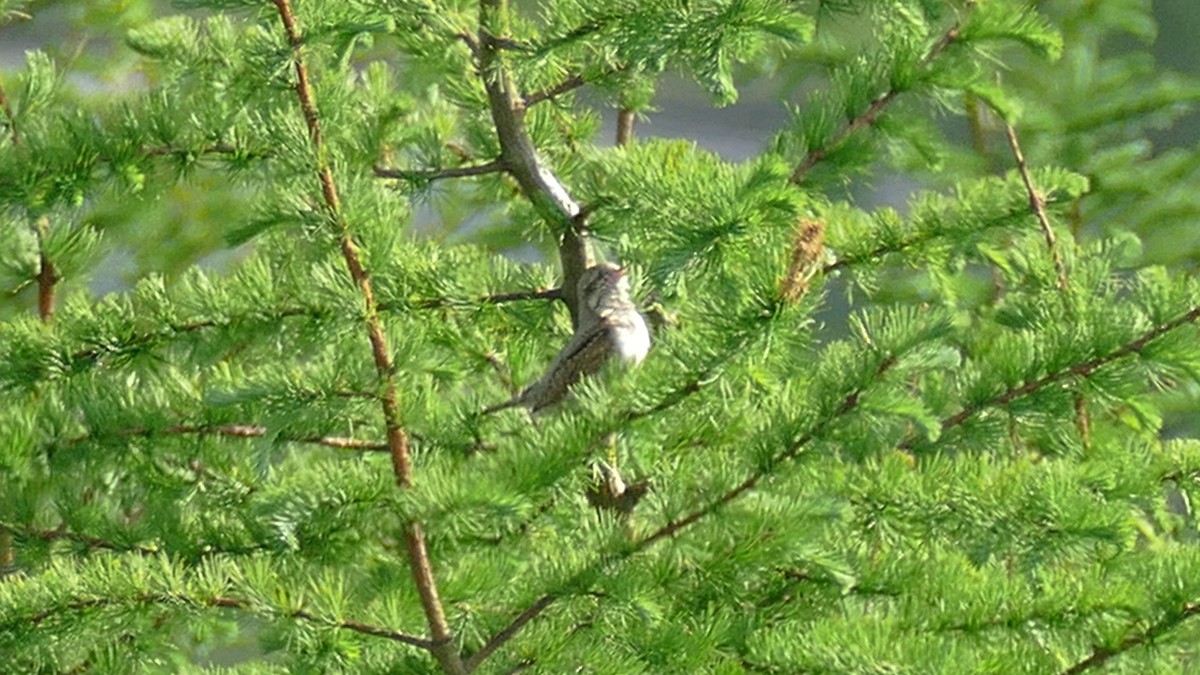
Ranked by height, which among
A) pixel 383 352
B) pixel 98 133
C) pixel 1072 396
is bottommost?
pixel 1072 396

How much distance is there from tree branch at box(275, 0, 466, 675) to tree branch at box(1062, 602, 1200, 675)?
40cm

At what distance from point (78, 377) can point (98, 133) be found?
169mm

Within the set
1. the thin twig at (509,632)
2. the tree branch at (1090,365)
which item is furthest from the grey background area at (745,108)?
the thin twig at (509,632)

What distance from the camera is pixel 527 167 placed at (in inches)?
47.1

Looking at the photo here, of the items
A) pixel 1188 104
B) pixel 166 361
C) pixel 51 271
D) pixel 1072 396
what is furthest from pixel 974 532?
pixel 1188 104

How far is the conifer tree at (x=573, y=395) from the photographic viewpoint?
94 centimetres

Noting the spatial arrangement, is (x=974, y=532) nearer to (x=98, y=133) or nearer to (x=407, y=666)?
(x=407, y=666)

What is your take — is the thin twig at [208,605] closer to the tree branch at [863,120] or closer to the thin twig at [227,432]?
the thin twig at [227,432]

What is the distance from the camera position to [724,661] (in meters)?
1.00

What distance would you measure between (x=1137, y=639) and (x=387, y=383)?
49cm

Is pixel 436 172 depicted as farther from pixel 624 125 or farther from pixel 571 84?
pixel 624 125

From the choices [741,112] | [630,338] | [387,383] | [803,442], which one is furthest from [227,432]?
[741,112]

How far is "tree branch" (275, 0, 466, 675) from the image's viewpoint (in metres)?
1.00

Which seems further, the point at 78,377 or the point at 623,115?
the point at 623,115
